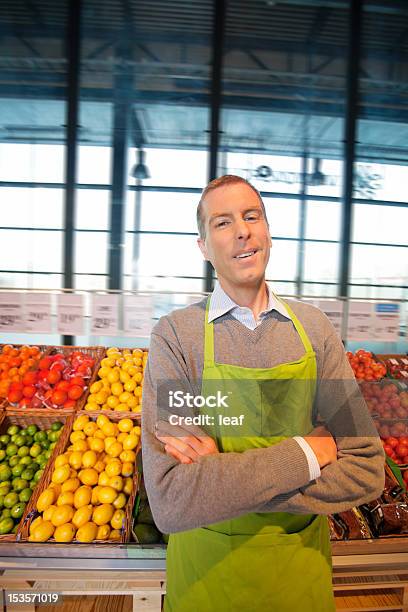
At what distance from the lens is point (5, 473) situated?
1.80 m

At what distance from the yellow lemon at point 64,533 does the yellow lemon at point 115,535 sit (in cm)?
17

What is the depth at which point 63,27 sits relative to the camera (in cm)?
251

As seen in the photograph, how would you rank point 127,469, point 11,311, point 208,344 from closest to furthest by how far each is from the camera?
1. point 208,344
2. point 127,469
3. point 11,311

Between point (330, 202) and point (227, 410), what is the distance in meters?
2.34

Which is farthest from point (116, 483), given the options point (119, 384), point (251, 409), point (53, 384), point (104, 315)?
point (104, 315)

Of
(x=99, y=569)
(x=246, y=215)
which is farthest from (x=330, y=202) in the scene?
(x=99, y=569)

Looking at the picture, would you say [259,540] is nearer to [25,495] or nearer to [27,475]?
[25,495]

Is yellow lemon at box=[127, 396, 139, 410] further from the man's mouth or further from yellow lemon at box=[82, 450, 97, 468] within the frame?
the man's mouth

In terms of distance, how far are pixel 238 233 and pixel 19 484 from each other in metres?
1.78

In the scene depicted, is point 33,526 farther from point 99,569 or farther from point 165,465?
point 165,465

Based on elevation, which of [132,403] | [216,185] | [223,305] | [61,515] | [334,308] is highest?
[216,185]

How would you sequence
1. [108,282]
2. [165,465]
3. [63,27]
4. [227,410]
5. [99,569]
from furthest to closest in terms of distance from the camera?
[108,282], [63,27], [99,569], [227,410], [165,465]

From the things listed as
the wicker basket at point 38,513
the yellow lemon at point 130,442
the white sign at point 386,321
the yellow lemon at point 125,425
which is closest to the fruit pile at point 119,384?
the yellow lemon at point 125,425

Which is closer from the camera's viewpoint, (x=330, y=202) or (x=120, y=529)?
(x=120, y=529)
